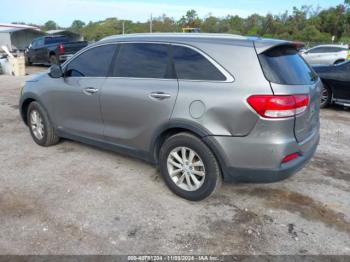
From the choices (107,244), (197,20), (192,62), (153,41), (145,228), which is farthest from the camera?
(197,20)

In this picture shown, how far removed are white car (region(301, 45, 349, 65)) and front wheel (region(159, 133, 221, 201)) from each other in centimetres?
1612

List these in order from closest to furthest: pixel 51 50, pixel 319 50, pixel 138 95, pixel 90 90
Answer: pixel 138 95
pixel 90 90
pixel 51 50
pixel 319 50

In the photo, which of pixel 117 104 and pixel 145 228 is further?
pixel 117 104

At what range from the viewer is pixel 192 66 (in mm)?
3420

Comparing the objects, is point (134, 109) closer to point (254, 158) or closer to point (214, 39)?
point (214, 39)

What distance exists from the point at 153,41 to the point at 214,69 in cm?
90

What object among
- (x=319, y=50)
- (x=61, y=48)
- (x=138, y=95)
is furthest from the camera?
(x=319, y=50)

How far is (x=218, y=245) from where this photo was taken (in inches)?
115

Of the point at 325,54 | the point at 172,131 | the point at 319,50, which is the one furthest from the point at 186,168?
the point at 319,50

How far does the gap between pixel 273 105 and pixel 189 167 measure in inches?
42.8

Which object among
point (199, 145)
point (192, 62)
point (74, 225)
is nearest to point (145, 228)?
point (74, 225)

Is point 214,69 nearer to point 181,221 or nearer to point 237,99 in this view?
point 237,99

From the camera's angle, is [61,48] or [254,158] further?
[61,48]

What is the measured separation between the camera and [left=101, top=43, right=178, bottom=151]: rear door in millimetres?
3555
